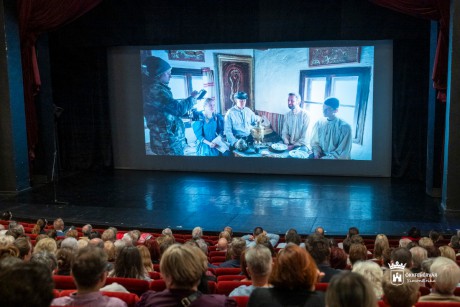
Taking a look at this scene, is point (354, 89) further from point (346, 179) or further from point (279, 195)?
point (279, 195)

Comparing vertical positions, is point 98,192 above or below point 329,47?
below

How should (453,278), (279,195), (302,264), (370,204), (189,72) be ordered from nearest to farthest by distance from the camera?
(302,264) < (453,278) < (370,204) < (279,195) < (189,72)

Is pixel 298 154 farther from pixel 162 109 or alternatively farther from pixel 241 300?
pixel 241 300

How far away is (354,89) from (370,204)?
2722mm

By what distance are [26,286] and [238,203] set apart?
25.2 ft

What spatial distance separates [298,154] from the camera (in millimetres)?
11688

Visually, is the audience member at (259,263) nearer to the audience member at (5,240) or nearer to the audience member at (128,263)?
the audience member at (128,263)

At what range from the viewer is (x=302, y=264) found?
257 cm

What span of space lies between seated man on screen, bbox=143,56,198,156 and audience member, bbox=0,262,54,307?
33.4 feet

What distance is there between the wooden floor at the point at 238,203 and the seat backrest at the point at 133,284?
14.2 ft

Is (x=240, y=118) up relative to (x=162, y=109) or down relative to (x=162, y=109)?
down

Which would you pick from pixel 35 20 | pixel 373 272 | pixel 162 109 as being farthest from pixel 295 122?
pixel 373 272

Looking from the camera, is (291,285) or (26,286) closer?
(26,286)

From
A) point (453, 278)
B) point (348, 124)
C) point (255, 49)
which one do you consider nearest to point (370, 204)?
point (348, 124)
